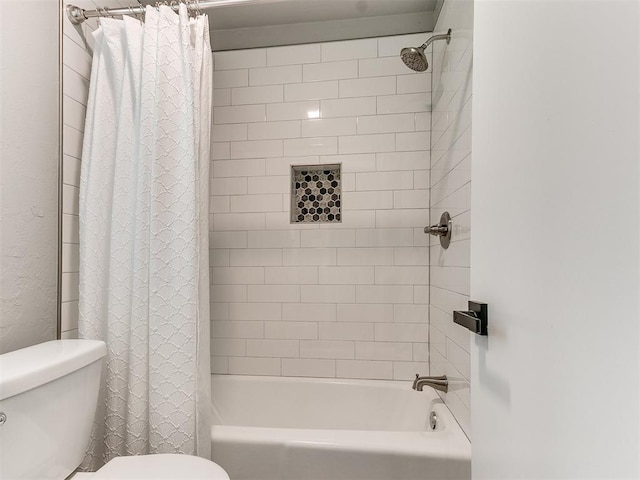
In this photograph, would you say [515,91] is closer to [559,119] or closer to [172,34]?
[559,119]

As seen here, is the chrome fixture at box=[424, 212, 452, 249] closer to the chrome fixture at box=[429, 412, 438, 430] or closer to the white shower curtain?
the chrome fixture at box=[429, 412, 438, 430]

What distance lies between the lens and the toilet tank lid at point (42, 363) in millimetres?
872

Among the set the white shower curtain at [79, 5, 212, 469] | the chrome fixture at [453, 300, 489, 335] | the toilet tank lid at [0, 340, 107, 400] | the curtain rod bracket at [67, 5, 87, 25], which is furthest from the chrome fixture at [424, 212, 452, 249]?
the curtain rod bracket at [67, 5, 87, 25]

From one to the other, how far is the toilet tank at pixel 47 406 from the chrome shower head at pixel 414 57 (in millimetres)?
1570

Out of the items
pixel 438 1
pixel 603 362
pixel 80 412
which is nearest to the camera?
pixel 603 362

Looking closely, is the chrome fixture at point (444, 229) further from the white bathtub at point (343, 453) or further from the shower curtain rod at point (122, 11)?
the shower curtain rod at point (122, 11)

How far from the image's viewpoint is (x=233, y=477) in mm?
1312

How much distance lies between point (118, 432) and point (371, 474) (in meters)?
0.90

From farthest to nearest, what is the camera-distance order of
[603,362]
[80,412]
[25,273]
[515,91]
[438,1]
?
[438,1] → [25,273] → [80,412] → [515,91] → [603,362]

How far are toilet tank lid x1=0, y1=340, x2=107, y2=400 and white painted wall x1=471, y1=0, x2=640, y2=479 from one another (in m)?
1.07

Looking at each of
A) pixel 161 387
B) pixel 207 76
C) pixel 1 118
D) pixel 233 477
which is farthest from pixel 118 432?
pixel 207 76

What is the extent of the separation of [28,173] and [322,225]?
1287 millimetres

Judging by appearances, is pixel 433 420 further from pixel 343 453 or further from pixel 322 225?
pixel 322 225

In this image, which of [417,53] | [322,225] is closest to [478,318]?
[417,53]
